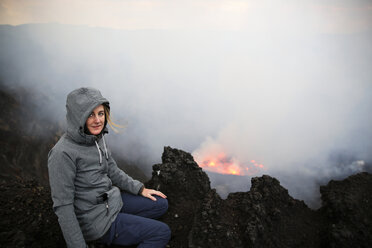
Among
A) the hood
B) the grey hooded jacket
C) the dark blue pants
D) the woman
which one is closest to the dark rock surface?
the dark blue pants

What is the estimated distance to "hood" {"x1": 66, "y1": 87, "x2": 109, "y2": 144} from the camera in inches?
117

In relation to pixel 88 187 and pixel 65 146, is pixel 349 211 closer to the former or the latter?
pixel 88 187

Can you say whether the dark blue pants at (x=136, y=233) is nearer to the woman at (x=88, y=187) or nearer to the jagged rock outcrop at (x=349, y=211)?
the woman at (x=88, y=187)

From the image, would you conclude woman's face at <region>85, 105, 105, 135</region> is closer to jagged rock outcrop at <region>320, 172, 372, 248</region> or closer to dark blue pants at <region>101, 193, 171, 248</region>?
dark blue pants at <region>101, 193, 171, 248</region>

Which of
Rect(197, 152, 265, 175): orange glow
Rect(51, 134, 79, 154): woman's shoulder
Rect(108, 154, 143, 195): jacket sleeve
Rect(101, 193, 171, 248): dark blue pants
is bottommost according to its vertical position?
Rect(101, 193, 171, 248): dark blue pants

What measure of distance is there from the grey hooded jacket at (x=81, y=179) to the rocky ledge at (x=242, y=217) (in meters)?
1.25

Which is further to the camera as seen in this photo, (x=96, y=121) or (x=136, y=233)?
(x=136, y=233)

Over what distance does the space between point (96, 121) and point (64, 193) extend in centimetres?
114

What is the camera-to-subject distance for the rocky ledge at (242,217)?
3.64m

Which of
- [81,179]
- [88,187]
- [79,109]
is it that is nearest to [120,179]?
[88,187]

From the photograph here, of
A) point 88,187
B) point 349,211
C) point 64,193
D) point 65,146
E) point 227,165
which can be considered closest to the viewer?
point 64,193

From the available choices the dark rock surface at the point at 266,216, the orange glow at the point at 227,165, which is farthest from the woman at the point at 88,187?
the orange glow at the point at 227,165

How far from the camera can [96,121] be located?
10.6ft

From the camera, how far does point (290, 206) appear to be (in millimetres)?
4477
